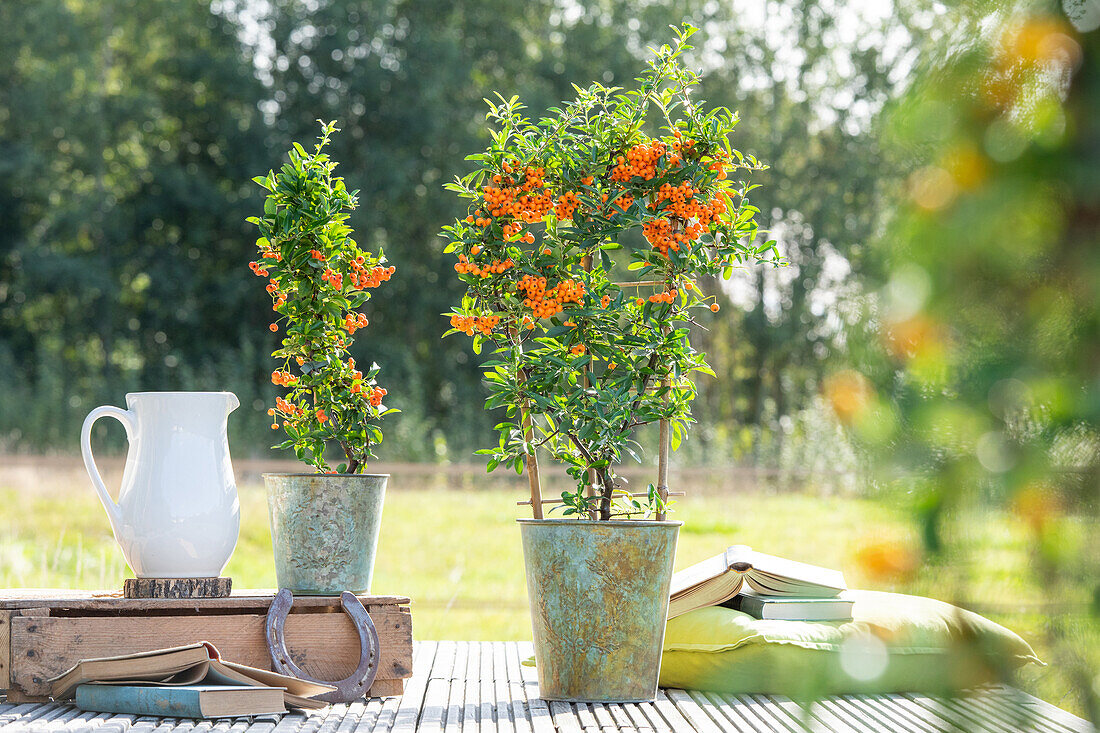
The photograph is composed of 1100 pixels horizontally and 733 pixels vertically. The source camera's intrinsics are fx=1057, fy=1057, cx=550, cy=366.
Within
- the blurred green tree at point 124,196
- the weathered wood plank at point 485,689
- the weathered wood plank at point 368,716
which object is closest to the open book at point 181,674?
the weathered wood plank at point 368,716

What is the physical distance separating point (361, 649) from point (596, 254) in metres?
1.18

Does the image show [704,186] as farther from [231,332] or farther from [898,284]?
[231,332]

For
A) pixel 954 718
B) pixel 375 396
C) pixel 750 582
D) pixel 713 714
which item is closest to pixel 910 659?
pixel 954 718

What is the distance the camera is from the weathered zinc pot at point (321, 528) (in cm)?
267

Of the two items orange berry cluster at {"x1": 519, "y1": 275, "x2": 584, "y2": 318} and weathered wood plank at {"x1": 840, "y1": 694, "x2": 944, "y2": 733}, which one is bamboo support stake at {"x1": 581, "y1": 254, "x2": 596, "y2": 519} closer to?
orange berry cluster at {"x1": 519, "y1": 275, "x2": 584, "y2": 318}

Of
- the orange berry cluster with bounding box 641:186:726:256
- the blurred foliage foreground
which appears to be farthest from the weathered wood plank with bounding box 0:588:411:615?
the blurred foliage foreground

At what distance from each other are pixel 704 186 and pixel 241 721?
1.70 meters

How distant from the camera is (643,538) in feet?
8.46

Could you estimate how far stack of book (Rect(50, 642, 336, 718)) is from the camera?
2.31 meters

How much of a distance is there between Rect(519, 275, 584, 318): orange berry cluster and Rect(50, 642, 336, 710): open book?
1.05m

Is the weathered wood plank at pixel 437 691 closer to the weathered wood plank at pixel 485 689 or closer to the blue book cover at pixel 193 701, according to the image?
the weathered wood plank at pixel 485 689

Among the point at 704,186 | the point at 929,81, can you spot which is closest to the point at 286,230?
the point at 704,186

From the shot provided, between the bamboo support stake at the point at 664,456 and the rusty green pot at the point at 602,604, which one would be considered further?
the bamboo support stake at the point at 664,456

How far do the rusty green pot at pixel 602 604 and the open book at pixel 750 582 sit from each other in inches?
14.8
